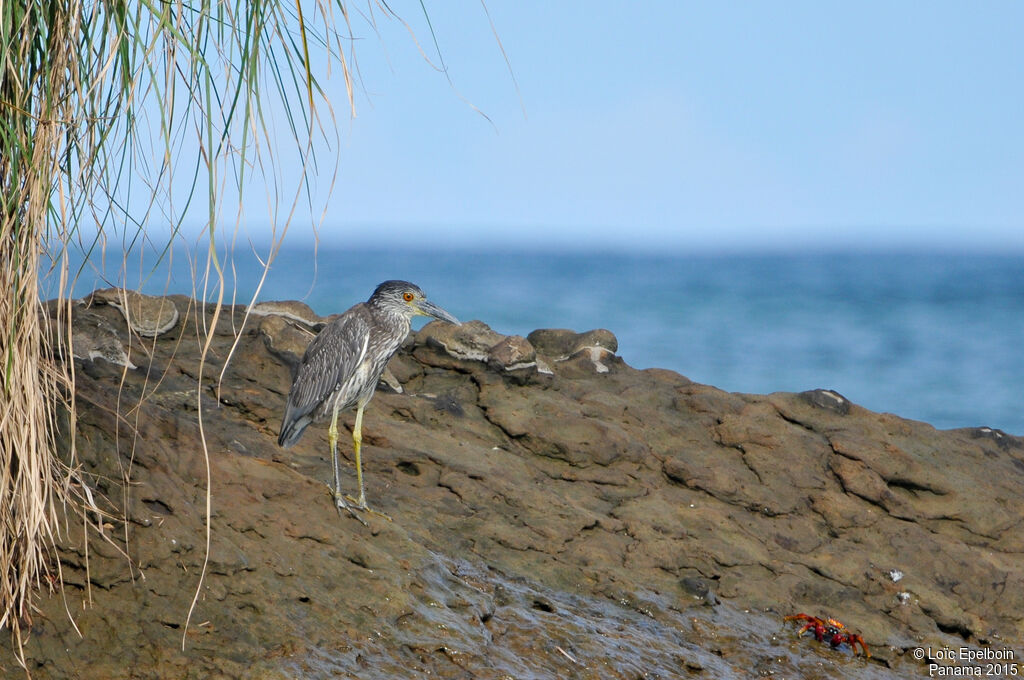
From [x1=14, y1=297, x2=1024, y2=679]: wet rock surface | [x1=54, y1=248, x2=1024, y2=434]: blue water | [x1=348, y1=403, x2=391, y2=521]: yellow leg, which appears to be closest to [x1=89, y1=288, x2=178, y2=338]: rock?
[x1=14, y1=297, x2=1024, y2=679]: wet rock surface

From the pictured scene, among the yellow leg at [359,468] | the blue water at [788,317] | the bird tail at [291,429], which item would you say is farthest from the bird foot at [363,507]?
the blue water at [788,317]

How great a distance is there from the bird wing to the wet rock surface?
0.32m

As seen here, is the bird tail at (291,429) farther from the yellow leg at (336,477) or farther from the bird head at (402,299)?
the bird head at (402,299)

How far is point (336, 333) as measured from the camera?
656 centimetres

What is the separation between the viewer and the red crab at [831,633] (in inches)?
214

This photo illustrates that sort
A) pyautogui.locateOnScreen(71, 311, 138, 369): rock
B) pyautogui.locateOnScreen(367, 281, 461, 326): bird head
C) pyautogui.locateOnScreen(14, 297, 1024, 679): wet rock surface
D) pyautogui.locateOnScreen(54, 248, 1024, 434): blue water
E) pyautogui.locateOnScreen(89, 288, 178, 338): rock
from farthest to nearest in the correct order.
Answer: pyautogui.locateOnScreen(54, 248, 1024, 434): blue water, pyautogui.locateOnScreen(89, 288, 178, 338): rock, pyautogui.locateOnScreen(367, 281, 461, 326): bird head, pyautogui.locateOnScreen(71, 311, 138, 369): rock, pyautogui.locateOnScreen(14, 297, 1024, 679): wet rock surface

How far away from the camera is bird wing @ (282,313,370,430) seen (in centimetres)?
616

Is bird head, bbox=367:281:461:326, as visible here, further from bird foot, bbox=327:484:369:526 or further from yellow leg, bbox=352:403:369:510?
bird foot, bbox=327:484:369:526

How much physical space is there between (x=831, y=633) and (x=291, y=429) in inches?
121

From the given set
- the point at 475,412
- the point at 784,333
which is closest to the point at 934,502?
the point at 475,412

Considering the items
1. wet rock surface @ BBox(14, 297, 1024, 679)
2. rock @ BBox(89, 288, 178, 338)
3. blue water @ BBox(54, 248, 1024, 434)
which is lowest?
blue water @ BBox(54, 248, 1024, 434)

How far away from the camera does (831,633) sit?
545 centimetres

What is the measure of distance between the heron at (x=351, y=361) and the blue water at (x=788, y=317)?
2171 centimetres

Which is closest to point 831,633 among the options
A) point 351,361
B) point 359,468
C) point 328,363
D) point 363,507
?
point 363,507
